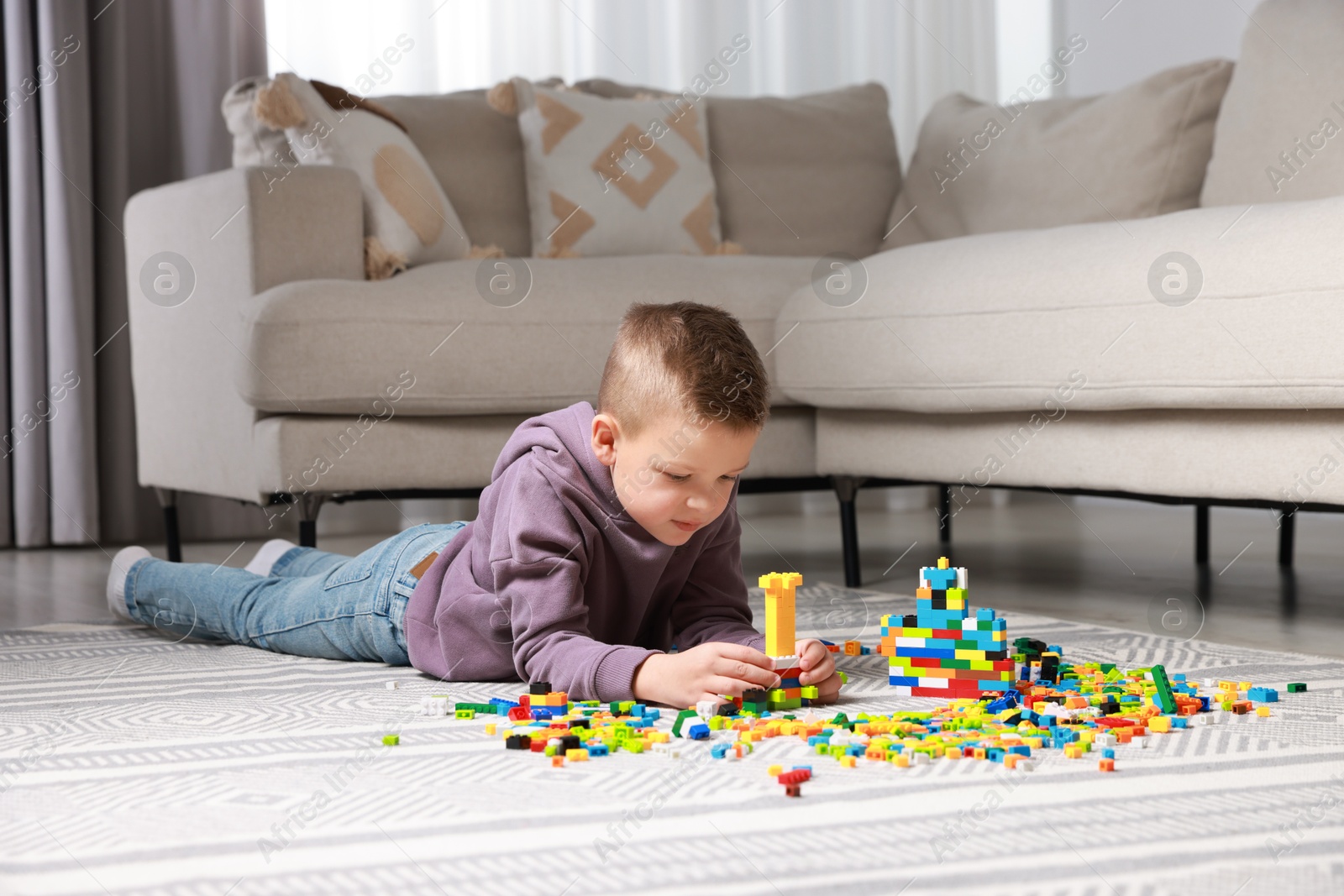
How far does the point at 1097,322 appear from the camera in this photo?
1.78 metres

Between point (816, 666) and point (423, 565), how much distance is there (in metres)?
0.48

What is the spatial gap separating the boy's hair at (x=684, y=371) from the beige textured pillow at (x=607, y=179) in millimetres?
1541

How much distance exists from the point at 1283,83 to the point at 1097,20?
2.18 m

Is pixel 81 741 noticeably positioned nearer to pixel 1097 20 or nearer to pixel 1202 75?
pixel 1202 75

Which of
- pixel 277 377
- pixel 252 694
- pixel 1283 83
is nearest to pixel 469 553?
pixel 252 694

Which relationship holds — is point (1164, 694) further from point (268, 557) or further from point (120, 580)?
point (120, 580)

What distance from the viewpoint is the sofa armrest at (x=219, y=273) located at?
226 cm

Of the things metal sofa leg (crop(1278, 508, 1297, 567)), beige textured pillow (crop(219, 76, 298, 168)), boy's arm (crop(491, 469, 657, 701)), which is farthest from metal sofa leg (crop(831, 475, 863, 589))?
beige textured pillow (crop(219, 76, 298, 168))

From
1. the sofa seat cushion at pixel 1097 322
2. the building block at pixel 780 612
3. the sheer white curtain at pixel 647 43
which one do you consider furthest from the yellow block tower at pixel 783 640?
the sheer white curtain at pixel 647 43

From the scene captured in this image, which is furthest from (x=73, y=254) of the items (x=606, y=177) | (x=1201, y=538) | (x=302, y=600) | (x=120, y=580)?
(x=1201, y=538)

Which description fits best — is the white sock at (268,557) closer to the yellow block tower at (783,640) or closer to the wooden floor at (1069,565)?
the wooden floor at (1069,565)

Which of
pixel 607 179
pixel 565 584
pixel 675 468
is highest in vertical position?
pixel 607 179

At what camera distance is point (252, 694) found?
4.37 ft

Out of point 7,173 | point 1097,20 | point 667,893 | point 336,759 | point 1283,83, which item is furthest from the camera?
point 1097,20
